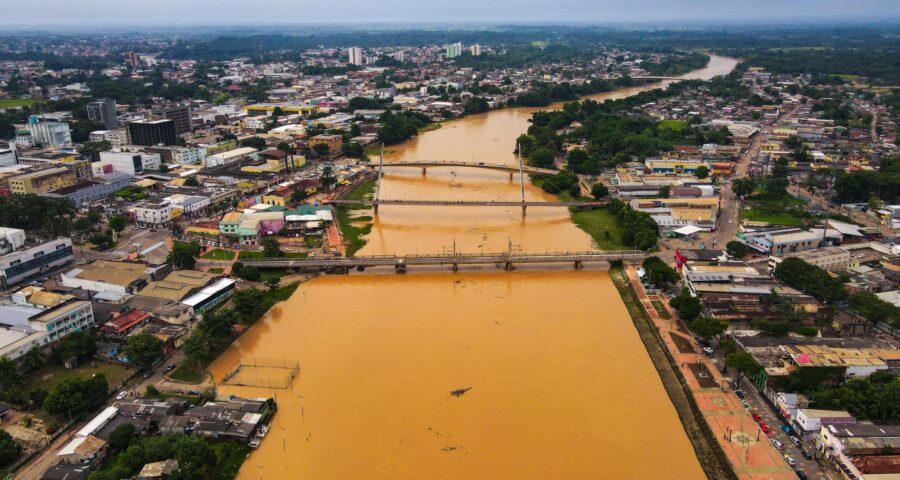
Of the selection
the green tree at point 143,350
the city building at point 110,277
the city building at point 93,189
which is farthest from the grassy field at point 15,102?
the green tree at point 143,350

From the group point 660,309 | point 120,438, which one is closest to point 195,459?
point 120,438

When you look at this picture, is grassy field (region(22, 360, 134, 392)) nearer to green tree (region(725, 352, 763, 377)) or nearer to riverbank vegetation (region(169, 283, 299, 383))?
riverbank vegetation (region(169, 283, 299, 383))

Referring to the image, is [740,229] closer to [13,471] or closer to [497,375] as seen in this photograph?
[497,375]

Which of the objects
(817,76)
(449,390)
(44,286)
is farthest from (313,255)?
(817,76)

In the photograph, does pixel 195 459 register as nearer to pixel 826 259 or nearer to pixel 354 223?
pixel 354 223

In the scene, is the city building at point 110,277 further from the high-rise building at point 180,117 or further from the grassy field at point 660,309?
the high-rise building at point 180,117

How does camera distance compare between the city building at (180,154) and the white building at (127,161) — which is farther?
the city building at (180,154)

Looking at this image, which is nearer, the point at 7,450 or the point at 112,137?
the point at 7,450
